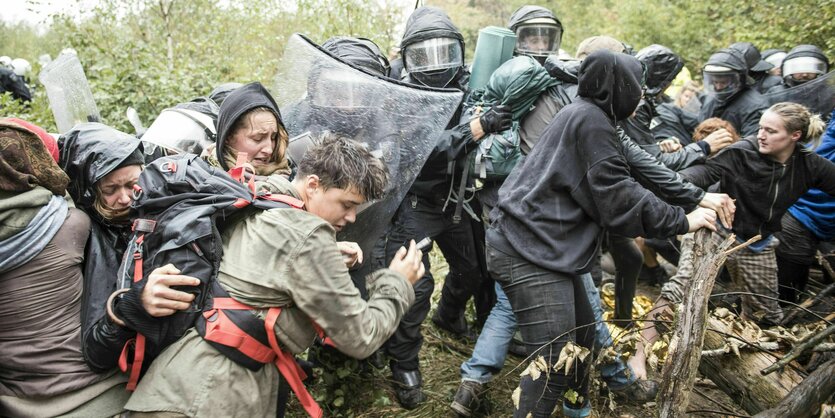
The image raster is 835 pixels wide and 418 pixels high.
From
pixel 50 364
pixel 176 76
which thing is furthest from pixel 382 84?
pixel 176 76

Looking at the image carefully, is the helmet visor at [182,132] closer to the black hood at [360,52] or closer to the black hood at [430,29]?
the black hood at [360,52]

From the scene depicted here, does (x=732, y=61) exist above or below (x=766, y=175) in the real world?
above

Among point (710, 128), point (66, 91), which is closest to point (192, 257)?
point (66, 91)

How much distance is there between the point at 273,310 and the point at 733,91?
4.82 m

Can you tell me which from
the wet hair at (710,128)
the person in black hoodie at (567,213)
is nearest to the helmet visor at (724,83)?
the wet hair at (710,128)

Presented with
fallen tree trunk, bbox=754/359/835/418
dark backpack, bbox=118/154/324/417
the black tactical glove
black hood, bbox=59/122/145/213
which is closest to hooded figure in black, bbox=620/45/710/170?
the black tactical glove

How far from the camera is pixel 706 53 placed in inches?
421

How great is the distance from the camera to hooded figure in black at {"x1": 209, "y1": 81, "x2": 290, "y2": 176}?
2.56 meters

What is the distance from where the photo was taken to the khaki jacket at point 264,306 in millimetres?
1943

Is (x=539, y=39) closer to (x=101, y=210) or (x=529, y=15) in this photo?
(x=529, y=15)

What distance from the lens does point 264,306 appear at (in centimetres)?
199

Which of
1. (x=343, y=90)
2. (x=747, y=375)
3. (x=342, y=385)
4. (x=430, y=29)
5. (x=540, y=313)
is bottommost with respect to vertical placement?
(x=342, y=385)

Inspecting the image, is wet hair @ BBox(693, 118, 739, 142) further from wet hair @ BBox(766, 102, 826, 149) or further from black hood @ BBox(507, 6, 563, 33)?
black hood @ BBox(507, 6, 563, 33)

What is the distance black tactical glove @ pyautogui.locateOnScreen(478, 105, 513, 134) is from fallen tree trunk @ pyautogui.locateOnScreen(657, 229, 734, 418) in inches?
58.1
